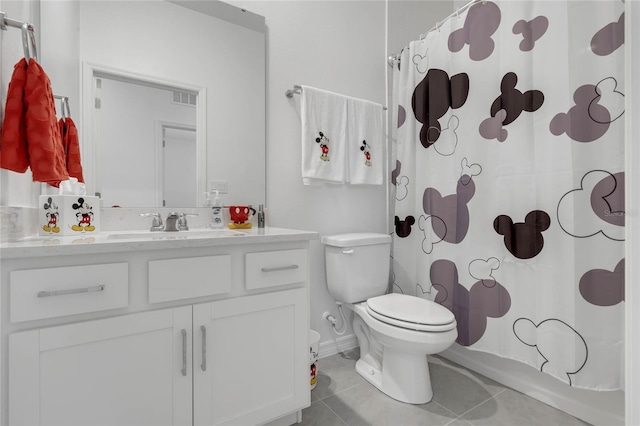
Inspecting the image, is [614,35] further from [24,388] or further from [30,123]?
[24,388]

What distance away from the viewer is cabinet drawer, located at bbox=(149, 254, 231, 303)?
999mm

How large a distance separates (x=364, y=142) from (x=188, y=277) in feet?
4.61

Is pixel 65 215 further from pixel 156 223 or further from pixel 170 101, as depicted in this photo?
pixel 170 101

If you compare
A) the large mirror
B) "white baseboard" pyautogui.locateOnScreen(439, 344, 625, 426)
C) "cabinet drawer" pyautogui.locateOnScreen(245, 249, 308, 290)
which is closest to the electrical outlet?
the large mirror

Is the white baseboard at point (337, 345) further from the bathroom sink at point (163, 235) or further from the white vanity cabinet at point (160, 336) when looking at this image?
the bathroom sink at point (163, 235)

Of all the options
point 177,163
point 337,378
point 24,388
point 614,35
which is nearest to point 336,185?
point 177,163

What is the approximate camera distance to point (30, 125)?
958mm

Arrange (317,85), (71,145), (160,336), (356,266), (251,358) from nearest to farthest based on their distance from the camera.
→ (160,336) → (251,358) → (71,145) → (356,266) → (317,85)

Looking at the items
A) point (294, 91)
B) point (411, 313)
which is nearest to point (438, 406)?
point (411, 313)

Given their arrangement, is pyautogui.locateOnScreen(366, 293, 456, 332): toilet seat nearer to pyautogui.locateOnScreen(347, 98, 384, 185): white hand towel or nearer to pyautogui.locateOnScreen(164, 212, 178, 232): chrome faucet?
pyautogui.locateOnScreen(347, 98, 384, 185): white hand towel

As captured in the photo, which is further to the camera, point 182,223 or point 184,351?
point 182,223

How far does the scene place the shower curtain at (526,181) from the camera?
1225 mm

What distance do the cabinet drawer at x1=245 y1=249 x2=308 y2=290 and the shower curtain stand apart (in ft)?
3.04

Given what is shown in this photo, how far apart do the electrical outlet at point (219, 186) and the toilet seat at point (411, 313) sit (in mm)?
959
